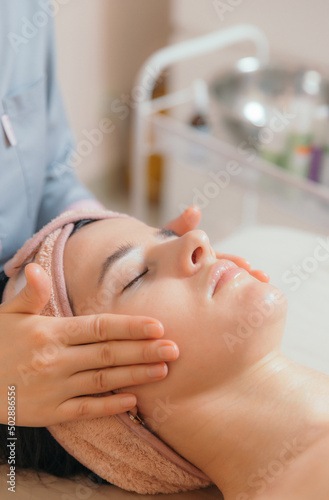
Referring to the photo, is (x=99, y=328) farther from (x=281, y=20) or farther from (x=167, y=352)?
(x=281, y=20)

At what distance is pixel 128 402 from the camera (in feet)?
2.95

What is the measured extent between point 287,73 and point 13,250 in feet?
4.00

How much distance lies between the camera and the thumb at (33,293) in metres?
0.87

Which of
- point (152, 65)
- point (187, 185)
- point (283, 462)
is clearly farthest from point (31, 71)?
point (187, 185)

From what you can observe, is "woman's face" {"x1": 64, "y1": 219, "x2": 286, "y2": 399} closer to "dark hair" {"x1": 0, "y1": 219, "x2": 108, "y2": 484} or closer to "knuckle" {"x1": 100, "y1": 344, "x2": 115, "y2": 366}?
"knuckle" {"x1": 100, "y1": 344, "x2": 115, "y2": 366}

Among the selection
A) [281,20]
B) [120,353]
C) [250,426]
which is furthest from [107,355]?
[281,20]

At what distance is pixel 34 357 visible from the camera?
876 mm

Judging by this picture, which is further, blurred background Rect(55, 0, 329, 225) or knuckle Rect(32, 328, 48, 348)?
blurred background Rect(55, 0, 329, 225)

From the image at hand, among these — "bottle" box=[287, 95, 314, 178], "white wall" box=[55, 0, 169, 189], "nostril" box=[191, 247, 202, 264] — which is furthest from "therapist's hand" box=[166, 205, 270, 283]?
"white wall" box=[55, 0, 169, 189]

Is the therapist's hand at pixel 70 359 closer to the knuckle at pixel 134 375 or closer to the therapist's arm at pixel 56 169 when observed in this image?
the knuckle at pixel 134 375

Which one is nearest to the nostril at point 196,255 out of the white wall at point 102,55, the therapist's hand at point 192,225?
the therapist's hand at point 192,225

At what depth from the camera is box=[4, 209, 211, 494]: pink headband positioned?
946mm

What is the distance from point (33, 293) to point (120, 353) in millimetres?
157

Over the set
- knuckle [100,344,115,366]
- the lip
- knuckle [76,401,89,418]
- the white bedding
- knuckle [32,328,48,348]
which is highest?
the lip
